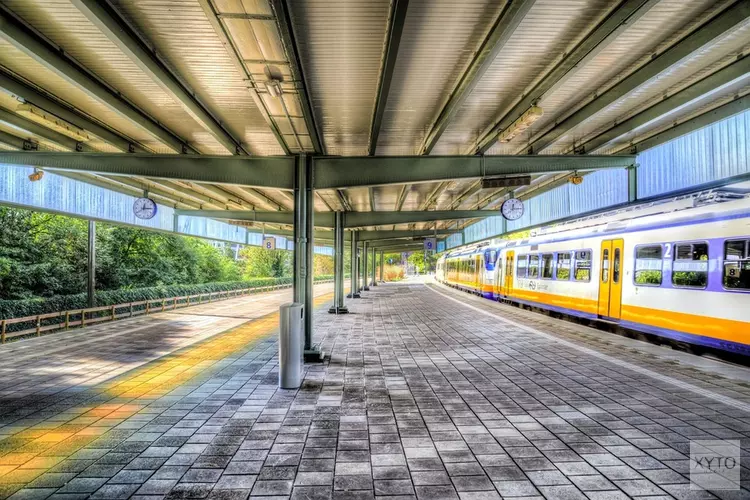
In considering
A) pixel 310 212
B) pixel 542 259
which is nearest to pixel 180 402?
pixel 310 212

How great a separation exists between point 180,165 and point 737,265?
415 inches

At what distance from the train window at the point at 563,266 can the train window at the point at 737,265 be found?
5.57 meters

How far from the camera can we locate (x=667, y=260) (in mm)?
8922

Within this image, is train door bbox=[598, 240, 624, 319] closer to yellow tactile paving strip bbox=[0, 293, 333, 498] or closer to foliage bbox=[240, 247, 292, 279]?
yellow tactile paving strip bbox=[0, 293, 333, 498]

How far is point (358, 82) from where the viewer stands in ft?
18.8

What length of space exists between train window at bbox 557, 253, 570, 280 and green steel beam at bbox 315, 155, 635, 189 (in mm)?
4748

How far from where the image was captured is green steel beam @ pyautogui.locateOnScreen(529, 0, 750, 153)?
14.6ft

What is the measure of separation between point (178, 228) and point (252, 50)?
54.6ft

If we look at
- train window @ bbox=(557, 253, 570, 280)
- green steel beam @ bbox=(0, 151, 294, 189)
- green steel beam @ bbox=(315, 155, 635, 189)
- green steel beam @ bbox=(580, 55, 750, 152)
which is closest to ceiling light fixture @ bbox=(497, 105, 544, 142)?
green steel beam @ bbox=(315, 155, 635, 189)

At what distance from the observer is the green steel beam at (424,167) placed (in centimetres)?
865

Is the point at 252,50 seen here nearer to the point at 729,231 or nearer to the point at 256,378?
the point at 256,378

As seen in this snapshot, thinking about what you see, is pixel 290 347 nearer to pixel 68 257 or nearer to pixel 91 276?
pixel 91 276

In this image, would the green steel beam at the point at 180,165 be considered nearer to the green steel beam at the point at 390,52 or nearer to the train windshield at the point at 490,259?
the green steel beam at the point at 390,52

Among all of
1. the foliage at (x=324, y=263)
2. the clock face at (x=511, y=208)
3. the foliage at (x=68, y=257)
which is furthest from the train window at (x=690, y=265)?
the foliage at (x=324, y=263)
